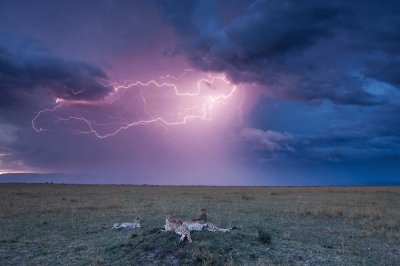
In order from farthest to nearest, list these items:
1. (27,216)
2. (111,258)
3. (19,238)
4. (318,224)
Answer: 1. (27,216)
2. (318,224)
3. (19,238)
4. (111,258)

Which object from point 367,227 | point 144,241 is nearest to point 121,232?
point 144,241

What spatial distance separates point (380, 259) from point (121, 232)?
468 inches

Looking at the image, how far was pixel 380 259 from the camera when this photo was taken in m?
13.3

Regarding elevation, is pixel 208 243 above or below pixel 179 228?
below

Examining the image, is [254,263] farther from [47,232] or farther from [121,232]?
[47,232]

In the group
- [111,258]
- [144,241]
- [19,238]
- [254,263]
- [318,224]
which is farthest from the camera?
[318,224]

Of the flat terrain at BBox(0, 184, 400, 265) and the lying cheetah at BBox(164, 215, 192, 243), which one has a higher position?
the lying cheetah at BBox(164, 215, 192, 243)

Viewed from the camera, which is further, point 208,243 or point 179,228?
point 179,228

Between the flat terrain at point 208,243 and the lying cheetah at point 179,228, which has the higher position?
the lying cheetah at point 179,228

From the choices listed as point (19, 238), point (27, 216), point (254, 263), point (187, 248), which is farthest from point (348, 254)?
point (27, 216)

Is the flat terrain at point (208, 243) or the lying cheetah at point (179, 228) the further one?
the lying cheetah at point (179, 228)

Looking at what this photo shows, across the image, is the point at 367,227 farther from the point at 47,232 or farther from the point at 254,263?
the point at 47,232

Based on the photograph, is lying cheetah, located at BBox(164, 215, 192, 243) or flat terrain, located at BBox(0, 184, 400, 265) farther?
lying cheetah, located at BBox(164, 215, 192, 243)

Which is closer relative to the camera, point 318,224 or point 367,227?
point 367,227
